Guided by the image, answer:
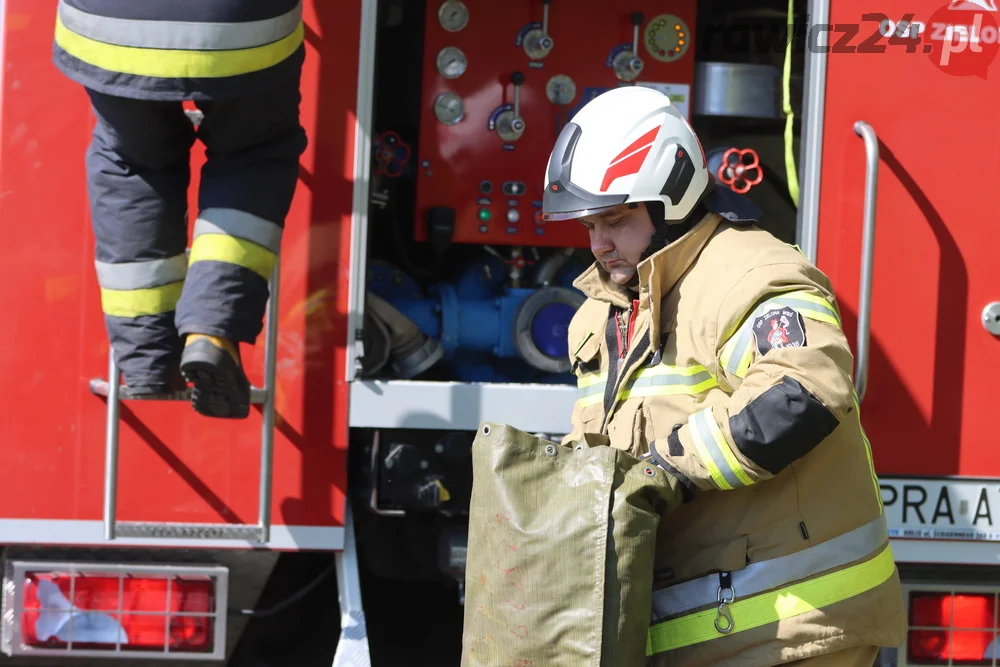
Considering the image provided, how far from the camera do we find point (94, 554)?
8.63ft

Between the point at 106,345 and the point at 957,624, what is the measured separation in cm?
205

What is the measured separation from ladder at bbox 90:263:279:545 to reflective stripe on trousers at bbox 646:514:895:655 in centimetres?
97

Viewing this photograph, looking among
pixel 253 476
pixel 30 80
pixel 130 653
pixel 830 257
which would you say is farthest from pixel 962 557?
pixel 30 80

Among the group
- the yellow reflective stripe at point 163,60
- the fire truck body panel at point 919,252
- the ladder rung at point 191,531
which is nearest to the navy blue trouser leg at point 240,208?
the yellow reflective stripe at point 163,60

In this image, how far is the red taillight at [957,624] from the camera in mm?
2736

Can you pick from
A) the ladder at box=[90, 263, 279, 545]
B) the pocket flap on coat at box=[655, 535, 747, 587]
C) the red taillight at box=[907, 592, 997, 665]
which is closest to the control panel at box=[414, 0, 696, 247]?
the ladder at box=[90, 263, 279, 545]

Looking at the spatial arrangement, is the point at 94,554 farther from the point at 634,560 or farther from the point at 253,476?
the point at 634,560

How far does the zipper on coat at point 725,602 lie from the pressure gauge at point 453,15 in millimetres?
1861

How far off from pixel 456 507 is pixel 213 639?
0.66 meters

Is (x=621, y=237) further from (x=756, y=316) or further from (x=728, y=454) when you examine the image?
(x=728, y=454)

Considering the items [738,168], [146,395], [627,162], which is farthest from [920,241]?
[146,395]

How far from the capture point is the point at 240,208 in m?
2.31

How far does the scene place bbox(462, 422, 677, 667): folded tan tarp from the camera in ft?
6.11

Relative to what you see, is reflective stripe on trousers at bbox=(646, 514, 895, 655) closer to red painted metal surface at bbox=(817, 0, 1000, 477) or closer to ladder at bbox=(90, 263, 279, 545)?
red painted metal surface at bbox=(817, 0, 1000, 477)
